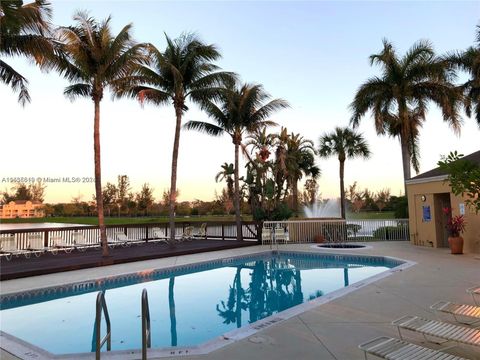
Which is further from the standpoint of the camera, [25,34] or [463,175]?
[25,34]

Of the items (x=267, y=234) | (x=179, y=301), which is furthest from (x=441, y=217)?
(x=179, y=301)

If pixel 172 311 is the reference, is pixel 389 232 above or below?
above

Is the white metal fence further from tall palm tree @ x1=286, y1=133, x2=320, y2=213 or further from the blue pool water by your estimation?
tall palm tree @ x1=286, y1=133, x2=320, y2=213

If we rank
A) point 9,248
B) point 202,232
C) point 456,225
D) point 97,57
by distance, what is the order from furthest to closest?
point 202,232 → point 456,225 → point 9,248 → point 97,57

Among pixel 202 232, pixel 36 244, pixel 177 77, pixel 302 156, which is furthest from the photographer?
pixel 302 156

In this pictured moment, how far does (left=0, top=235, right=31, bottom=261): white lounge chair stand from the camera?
482 inches

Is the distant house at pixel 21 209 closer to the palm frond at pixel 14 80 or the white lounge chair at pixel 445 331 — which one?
the palm frond at pixel 14 80

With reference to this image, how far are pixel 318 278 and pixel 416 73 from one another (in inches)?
559

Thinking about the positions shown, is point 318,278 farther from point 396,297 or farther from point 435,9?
point 435,9

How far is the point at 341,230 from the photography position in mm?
17578

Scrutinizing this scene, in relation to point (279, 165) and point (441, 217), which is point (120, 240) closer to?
point (279, 165)

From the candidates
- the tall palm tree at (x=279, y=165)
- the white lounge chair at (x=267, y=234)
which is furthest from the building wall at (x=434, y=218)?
the tall palm tree at (x=279, y=165)

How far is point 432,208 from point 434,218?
0.42 meters

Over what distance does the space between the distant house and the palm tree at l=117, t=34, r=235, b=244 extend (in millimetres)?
44773
